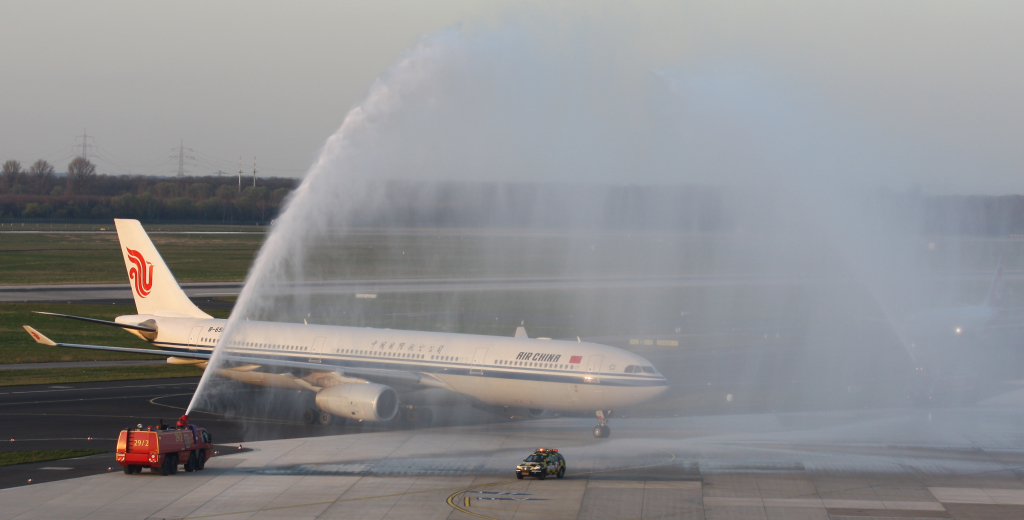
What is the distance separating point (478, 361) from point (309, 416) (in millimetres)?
8064

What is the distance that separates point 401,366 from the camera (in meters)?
41.3

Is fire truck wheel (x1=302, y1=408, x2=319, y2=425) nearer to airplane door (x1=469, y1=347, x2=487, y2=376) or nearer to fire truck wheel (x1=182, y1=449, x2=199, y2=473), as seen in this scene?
airplane door (x1=469, y1=347, x2=487, y2=376)

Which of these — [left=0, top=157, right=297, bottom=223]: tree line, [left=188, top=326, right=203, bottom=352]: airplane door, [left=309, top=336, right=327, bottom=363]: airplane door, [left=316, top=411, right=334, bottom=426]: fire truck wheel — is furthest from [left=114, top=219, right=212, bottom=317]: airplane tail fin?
[left=0, top=157, right=297, bottom=223]: tree line

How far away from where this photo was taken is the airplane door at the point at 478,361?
39625mm

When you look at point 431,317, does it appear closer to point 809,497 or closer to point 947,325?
point 947,325

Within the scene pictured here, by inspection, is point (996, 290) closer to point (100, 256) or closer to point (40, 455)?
point (40, 455)

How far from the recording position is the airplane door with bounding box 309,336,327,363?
140 ft

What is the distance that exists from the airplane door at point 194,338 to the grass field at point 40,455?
34.6 ft

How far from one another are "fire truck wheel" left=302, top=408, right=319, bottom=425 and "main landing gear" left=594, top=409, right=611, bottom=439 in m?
12.7

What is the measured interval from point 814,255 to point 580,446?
59.8 m

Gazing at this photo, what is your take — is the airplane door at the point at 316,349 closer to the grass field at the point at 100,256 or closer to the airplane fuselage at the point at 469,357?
the airplane fuselage at the point at 469,357

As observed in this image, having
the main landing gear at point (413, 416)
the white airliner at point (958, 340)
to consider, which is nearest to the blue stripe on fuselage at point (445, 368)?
the main landing gear at point (413, 416)

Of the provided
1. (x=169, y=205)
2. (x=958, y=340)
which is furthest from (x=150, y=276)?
(x=169, y=205)

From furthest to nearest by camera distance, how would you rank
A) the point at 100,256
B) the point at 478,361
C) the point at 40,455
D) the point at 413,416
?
the point at 100,256 → the point at 413,416 → the point at 478,361 → the point at 40,455
